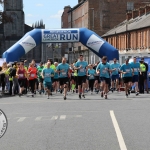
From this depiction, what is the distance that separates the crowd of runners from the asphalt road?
5561mm

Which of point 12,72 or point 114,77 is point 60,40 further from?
point 12,72

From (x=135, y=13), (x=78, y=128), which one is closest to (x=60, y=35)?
(x=78, y=128)

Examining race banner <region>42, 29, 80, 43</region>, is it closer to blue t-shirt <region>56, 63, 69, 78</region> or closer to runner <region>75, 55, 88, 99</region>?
runner <region>75, 55, 88, 99</region>

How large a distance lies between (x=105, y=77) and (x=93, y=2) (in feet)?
306

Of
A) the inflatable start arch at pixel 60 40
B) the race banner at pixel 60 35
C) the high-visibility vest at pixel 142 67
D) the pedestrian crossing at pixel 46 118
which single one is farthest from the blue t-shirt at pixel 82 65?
the race banner at pixel 60 35

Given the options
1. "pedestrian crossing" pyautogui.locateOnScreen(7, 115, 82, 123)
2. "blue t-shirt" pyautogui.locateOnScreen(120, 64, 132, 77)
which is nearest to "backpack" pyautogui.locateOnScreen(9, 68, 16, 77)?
"blue t-shirt" pyautogui.locateOnScreen(120, 64, 132, 77)

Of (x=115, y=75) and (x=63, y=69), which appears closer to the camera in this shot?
(x=63, y=69)

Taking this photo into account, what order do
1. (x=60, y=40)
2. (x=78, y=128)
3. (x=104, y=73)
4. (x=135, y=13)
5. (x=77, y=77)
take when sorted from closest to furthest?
(x=78, y=128) → (x=104, y=73) → (x=77, y=77) → (x=60, y=40) → (x=135, y=13)

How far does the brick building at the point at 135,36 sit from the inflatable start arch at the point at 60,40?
1186 inches

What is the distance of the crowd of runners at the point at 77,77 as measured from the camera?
83.4ft

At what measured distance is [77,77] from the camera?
2589 cm

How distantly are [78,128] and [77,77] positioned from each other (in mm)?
12400

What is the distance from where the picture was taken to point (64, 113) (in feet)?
58.4

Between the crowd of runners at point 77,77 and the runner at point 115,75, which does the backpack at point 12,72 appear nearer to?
the crowd of runners at point 77,77
